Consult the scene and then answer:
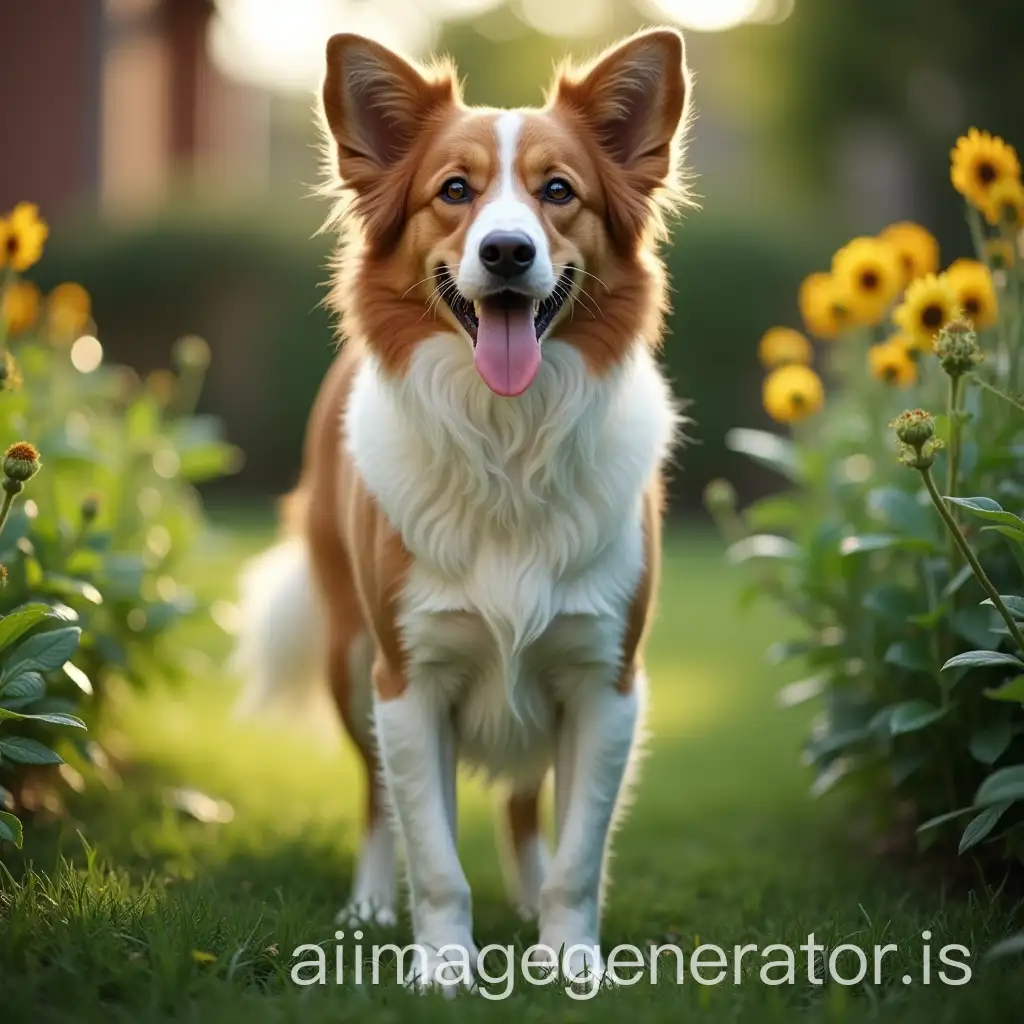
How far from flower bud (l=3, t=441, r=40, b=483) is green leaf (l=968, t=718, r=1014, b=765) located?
7.49 feet

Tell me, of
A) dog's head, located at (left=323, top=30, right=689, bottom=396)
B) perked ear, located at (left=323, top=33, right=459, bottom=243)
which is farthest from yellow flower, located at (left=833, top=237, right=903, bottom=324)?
perked ear, located at (left=323, top=33, right=459, bottom=243)

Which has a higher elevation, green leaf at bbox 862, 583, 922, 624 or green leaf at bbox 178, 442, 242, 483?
green leaf at bbox 862, 583, 922, 624

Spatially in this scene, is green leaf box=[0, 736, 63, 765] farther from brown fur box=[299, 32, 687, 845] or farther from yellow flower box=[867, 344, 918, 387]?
yellow flower box=[867, 344, 918, 387]

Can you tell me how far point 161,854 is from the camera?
12.8 feet

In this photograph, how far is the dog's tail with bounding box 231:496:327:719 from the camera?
4.40 metres

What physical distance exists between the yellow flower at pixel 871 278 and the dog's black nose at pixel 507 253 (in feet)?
5.46

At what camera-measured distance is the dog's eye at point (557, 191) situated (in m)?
3.14

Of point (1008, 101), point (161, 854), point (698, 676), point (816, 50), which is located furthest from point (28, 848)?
point (816, 50)

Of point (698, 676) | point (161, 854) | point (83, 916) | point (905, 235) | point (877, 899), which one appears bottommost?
point (698, 676)

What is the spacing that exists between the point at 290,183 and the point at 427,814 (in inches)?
558

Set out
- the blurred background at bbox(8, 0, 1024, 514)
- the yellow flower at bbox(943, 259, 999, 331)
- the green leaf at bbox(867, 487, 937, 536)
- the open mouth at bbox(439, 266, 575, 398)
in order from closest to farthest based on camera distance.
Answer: the open mouth at bbox(439, 266, 575, 398)
the green leaf at bbox(867, 487, 937, 536)
the yellow flower at bbox(943, 259, 999, 331)
the blurred background at bbox(8, 0, 1024, 514)

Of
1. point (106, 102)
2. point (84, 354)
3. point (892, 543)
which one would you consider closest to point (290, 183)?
point (106, 102)

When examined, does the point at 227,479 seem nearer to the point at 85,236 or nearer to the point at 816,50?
the point at 85,236

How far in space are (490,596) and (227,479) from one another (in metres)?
11.2
